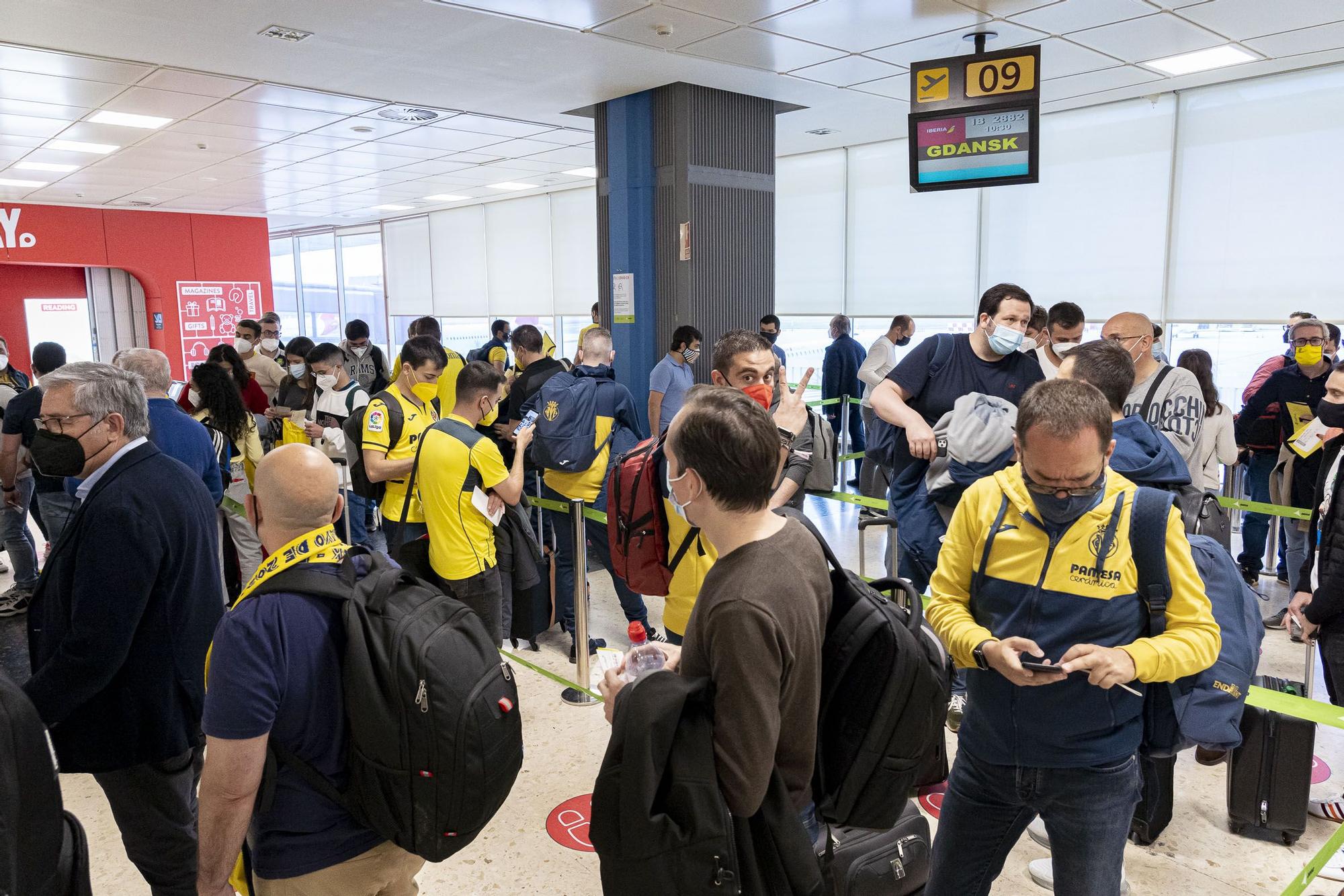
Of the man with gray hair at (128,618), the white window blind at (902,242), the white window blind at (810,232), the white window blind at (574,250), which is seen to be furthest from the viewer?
the white window blind at (574,250)

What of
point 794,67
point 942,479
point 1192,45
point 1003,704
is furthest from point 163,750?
point 1192,45

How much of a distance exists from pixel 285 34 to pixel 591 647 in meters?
3.99

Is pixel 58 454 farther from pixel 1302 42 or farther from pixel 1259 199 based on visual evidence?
pixel 1259 199

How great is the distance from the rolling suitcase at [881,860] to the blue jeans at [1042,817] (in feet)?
0.21

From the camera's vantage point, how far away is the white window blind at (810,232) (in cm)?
1048

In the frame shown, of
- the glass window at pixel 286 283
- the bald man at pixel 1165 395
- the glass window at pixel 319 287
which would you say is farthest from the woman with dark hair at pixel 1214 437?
the glass window at pixel 286 283

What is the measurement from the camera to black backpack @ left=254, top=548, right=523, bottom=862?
1703mm

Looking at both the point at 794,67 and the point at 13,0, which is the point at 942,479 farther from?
the point at 13,0

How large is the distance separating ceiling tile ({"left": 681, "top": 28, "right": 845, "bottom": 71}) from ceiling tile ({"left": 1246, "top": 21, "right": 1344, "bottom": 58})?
279cm

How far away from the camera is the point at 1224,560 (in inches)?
85.0

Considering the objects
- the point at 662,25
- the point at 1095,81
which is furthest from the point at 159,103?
the point at 1095,81

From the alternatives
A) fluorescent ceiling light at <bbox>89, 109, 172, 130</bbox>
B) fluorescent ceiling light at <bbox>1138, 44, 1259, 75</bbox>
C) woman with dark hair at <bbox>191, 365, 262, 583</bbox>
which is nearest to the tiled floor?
woman with dark hair at <bbox>191, 365, 262, 583</bbox>

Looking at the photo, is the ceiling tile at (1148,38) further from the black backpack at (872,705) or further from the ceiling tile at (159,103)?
the ceiling tile at (159,103)

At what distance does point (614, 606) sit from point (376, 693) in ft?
14.0
